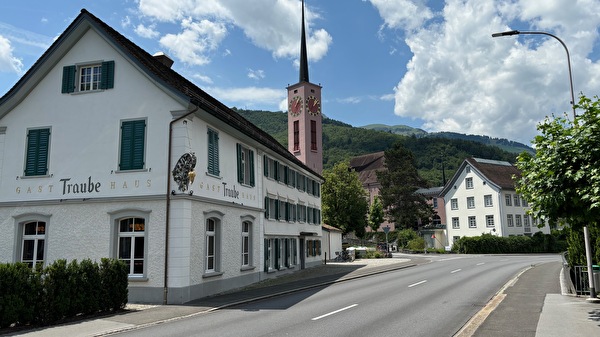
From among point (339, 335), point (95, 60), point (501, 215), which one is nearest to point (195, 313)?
point (339, 335)

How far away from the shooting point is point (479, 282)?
70.8 ft

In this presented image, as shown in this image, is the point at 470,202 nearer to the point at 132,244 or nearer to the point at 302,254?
the point at 302,254

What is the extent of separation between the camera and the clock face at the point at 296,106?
54.7m

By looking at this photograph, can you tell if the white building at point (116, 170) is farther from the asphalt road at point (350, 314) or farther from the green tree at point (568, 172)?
the green tree at point (568, 172)

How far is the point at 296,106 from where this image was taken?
181 ft

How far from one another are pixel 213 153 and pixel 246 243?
5.80 meters

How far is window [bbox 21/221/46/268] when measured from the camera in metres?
18.4

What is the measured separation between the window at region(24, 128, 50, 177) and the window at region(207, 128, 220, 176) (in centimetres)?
657

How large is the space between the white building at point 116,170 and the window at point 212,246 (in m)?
0.05

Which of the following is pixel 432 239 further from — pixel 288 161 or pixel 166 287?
pixel 166 287

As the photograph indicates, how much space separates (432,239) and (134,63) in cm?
6168

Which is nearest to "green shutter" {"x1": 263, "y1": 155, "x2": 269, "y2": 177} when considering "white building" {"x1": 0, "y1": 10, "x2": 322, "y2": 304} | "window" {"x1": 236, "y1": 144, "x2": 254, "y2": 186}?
"window" {"x1": 236, "y1": 144, "x2": 254, "y2": 186}

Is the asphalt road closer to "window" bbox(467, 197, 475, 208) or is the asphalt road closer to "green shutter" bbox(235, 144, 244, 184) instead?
"green shutter" bbox(235, 144, 244, 184)

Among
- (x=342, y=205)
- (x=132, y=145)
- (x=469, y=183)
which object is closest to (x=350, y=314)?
(x=132, y=145)
